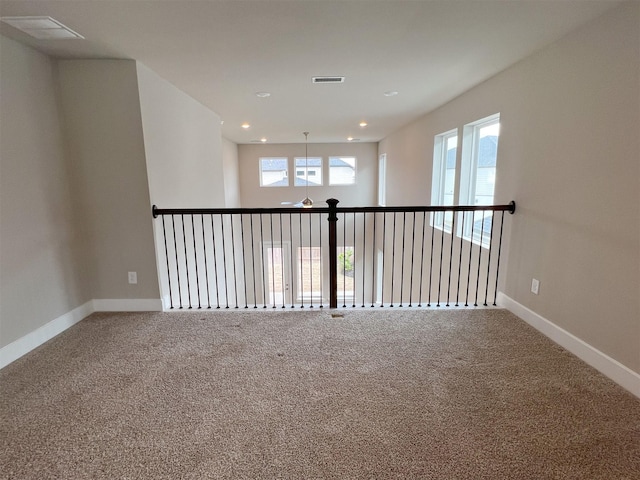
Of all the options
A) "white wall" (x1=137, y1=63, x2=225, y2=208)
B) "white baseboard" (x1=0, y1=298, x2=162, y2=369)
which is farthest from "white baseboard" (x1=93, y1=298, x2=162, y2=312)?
"white wall" (x1=137, y1=63, x2=225, y2=208)

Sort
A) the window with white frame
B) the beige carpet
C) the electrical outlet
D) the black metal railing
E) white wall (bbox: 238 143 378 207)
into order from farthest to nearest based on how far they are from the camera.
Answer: white wall (bbox: 238 143 378 207) < the window with white frame < the black metal railing < the electrical outlet < the beige carpet

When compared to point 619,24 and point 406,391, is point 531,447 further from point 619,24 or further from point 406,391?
point 619,24

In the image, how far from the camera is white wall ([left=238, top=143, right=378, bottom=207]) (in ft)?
29.4

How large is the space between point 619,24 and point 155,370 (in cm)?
366

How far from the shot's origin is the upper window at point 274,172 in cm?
906

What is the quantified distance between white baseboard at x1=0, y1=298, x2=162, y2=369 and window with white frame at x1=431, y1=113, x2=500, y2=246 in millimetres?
3301

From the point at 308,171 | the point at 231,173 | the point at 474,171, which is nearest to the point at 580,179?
the point at 474,171

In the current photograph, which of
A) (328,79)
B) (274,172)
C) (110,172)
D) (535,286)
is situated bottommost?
(535,286)

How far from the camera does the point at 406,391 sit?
1.98 meters

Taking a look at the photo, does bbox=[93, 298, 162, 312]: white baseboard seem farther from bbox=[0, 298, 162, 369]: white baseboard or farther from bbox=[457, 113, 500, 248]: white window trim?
bbox=[457, 113, 500, 248]: white window trim

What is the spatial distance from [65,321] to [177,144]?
2057mm

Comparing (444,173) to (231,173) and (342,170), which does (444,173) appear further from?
(231,173)

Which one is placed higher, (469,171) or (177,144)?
(177,144)

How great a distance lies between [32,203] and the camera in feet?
8.38
